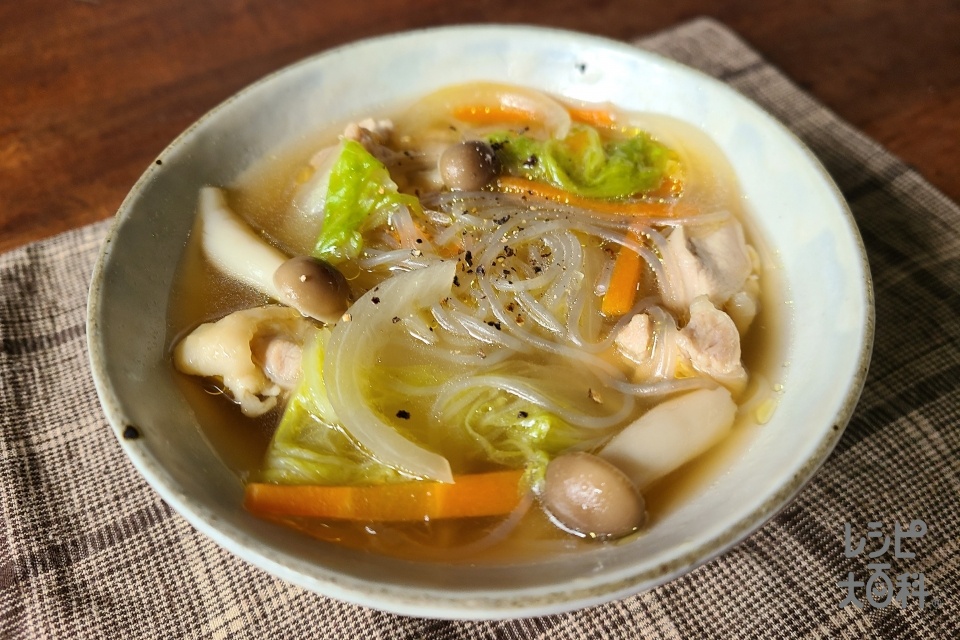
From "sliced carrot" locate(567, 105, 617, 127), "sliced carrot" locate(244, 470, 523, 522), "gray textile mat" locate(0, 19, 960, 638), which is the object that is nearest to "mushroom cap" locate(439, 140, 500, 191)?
"sliced carrot" locate(567, 105, 617, 127)

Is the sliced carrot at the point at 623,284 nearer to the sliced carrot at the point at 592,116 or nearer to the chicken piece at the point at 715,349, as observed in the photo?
the chicken piece at the point at 715,349

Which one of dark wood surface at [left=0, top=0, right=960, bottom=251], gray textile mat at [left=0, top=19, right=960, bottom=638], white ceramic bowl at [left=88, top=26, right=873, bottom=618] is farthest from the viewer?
dark wood surface at [left=0, top=0, right=960, bottom=251]

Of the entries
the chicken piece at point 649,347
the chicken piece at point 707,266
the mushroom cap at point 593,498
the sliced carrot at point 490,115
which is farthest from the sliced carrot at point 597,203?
the mushroom cap at point 593,498

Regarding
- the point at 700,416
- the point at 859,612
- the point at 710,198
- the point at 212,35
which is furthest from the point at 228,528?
the point at 212,35

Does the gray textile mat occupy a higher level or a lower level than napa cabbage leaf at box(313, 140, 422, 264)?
lower

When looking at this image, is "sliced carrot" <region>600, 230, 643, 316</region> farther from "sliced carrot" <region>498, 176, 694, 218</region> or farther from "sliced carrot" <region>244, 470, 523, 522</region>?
"sliced carrot" <region>244, 470, 523, 522</region>
